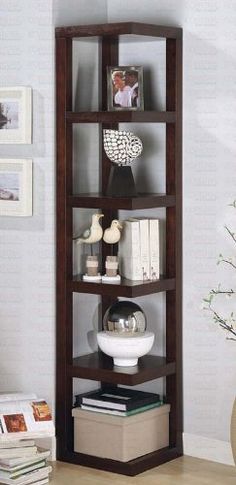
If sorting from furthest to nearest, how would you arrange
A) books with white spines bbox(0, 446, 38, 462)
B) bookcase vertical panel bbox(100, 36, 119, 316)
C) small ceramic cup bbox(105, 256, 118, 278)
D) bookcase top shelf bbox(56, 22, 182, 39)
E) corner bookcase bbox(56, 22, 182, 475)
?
1. bookcase vertical panel bbox(100, 36, 119, 316)
2. small ceramic cup bbox(105, 256, 118, 278)
3. corner bookcase bbox(56, 22, 182, 475)
4. bookcase top shelf bbox(56, 22, 182, 39)
5. books with white spines bbox(0, 446, 38, 462)

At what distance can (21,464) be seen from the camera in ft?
14.3

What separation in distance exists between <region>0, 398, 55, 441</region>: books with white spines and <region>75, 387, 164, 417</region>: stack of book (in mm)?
275

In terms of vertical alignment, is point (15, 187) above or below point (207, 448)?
above

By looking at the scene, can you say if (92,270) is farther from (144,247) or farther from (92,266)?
(144,247)

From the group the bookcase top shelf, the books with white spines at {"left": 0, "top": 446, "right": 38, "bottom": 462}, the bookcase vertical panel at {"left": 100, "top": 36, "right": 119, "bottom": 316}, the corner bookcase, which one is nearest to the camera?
the books with white spines at {"left": 0, "top": 446, "right": 38, "bottom": 462}

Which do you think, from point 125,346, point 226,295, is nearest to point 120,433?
point 125,346

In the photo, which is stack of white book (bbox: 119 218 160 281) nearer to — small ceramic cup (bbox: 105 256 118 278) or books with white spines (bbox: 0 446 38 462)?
small ceramic cup (bbox: 105 256 118 278)

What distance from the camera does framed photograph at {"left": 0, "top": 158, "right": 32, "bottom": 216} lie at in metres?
4.68

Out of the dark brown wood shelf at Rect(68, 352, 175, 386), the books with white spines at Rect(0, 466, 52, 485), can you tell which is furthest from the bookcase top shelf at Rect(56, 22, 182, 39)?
the books with white spines at Rect(0, 466, 52, 485)

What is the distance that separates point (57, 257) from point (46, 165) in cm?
39

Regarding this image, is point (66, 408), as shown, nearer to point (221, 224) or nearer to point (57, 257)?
point (57, 257)

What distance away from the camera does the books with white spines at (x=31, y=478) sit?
14.2ft

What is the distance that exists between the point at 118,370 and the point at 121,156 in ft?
2.95

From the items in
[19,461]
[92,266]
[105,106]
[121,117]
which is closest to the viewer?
[19,461]
